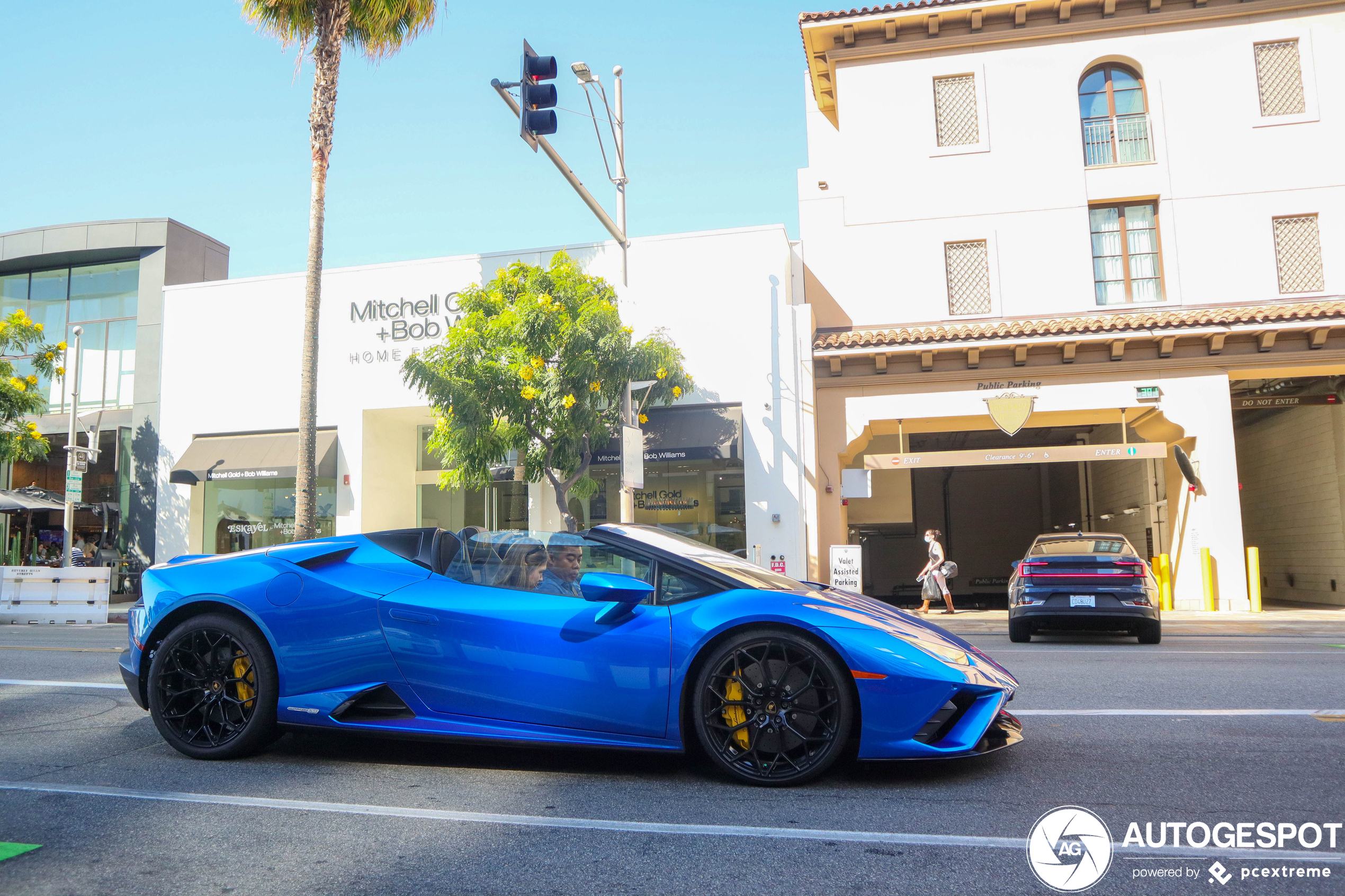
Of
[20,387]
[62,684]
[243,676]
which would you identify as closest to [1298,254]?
[243,676]

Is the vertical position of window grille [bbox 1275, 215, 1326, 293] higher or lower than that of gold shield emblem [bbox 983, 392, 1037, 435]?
higher

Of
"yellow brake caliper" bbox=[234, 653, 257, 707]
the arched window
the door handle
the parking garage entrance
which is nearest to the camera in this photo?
the door handle

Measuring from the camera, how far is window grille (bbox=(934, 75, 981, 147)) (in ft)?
62.8

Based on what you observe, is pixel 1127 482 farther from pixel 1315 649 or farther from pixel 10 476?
→ pixel 10 476

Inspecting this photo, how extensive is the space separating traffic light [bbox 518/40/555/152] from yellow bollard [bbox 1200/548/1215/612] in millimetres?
13665

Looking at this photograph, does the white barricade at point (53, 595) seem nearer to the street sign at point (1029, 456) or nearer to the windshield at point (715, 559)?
the street sign at point (1029, 456)

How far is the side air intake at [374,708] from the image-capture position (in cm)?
429

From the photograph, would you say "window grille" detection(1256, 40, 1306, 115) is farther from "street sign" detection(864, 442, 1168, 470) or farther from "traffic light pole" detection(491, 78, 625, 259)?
"traffic light pole" detection(491, 78, 625, 259)

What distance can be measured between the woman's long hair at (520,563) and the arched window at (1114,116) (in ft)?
57.7

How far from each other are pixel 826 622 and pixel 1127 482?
20.7 metres

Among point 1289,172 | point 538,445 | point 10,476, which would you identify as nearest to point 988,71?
point 1289,172

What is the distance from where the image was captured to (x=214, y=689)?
4.57 m

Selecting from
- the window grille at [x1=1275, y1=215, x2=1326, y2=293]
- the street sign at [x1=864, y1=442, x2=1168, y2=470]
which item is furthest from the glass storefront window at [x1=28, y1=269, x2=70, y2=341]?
the window grille at [x1=1275, y1=215, x2=1326, y2=293]

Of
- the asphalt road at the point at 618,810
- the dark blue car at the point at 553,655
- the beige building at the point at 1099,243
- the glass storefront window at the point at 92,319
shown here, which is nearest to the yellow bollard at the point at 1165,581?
the beige building at the point at 1099,243
